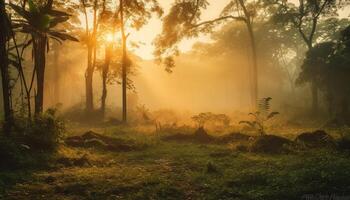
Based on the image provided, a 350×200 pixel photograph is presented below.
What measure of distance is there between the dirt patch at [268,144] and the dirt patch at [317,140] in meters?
0.65

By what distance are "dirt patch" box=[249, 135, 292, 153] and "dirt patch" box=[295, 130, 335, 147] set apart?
652 millimetres

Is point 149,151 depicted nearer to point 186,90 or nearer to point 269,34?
point 269,34

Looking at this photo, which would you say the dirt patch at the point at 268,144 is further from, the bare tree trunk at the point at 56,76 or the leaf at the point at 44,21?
the bare tree trunk at the point at 56,76

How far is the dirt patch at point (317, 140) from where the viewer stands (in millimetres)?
13805

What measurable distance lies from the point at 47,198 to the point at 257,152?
8.73 metres

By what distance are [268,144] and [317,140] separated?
2.02 metres

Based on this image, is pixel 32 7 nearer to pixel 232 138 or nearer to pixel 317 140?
pixel 232 138

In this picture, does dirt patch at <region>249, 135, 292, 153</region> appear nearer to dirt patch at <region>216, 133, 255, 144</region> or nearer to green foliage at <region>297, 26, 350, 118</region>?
dirt patch at <region>216, 133, 255, 144</region>

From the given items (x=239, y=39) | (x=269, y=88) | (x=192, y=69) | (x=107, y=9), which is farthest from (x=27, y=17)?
(x=192, y=69)

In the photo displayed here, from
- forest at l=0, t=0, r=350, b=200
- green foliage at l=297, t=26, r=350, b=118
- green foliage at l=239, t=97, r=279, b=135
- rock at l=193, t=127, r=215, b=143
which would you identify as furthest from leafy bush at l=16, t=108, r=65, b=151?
green foliage at l=297, t=26, r=350, b=118

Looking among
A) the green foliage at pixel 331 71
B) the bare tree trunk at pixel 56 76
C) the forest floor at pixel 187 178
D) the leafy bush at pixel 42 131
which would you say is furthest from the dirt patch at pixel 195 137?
the bare tree trunk at pixel 56 76

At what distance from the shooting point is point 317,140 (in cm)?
1449

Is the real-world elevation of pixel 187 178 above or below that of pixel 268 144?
below

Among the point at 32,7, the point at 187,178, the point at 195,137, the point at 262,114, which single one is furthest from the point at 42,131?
the point at 262,114
